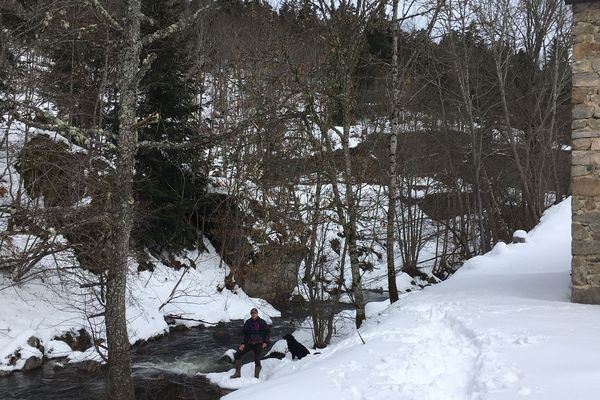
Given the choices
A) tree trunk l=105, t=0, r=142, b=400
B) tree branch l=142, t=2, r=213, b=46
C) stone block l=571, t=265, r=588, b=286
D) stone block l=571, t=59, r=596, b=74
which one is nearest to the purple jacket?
tree trunk l=105, t=0, r=142, b=400

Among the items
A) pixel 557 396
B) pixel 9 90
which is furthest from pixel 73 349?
pixel 557 396

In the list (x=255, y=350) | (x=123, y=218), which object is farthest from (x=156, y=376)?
(x=123, y=218)

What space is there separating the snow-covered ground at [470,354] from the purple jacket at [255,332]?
3.24 metres

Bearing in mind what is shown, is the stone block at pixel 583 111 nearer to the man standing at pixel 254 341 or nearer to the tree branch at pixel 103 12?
the man standing at pixel 254 341

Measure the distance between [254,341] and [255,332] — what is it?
20 cm

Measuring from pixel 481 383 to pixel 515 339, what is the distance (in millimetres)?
1304

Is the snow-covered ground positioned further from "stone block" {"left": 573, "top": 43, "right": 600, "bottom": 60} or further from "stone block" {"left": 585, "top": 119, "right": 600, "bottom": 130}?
"stone block" {"left": 573, "top": 43, "right": 600, "bottom": 60}

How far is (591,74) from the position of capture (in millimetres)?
7660

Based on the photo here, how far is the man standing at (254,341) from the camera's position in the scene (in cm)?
1087

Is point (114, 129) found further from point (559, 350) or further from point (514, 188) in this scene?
point (514, 188)

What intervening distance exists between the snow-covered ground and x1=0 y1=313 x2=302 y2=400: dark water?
428 centimetres

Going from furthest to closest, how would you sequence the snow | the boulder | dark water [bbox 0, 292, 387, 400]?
1. the snow
2. the boulder
3. dark water [bbox 0, 292, 387, 400]

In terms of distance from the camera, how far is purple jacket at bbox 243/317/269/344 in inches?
431

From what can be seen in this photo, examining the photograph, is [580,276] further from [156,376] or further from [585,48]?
[156,376]
